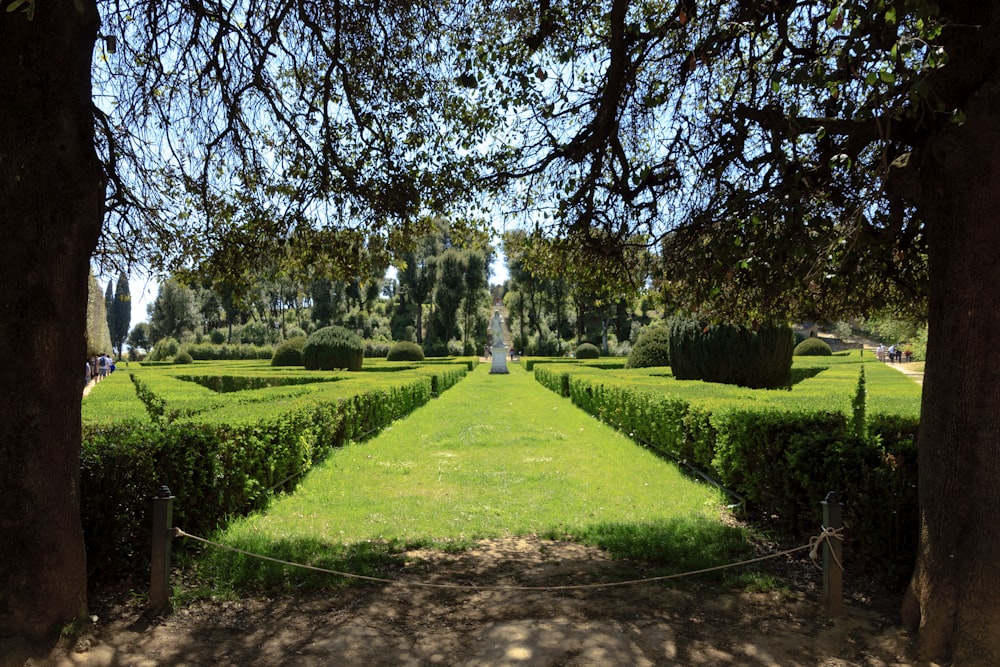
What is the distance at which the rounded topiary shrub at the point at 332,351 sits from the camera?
77.6ft

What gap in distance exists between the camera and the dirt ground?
3377 mm

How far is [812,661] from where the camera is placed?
335cm

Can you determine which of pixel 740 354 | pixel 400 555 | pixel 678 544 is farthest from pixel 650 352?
pixel 400 555

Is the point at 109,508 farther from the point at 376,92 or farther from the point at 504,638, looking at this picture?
the point at 376,92

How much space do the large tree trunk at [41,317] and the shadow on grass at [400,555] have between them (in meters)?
1.20

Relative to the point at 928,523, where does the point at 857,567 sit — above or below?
below

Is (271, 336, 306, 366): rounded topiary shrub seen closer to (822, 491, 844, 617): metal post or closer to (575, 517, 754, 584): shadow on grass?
(575, 517, 754, 584): shadow on grass

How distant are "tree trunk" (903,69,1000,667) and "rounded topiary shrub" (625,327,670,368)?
19.6 m

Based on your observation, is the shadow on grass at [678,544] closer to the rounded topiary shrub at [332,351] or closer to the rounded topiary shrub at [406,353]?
the rounded topiary shrub at [332,351]

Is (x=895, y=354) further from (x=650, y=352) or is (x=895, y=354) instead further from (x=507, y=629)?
(x=507, y=629)

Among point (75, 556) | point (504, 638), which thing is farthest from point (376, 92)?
point (504, 638)

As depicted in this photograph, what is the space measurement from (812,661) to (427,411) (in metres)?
13.5

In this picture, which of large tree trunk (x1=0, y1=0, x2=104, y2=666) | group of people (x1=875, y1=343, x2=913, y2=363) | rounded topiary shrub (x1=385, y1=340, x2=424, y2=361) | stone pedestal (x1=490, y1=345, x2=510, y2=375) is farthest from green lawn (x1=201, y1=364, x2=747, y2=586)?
group of people (x1=875, y1=343, x2=913, y2=363)

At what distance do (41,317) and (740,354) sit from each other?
539 inches
